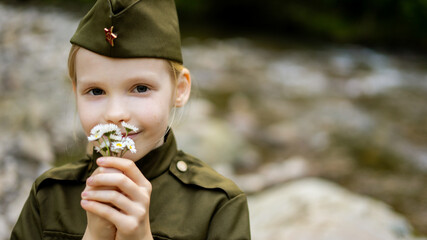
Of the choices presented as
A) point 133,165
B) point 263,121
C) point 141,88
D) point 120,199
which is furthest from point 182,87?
point 263,121

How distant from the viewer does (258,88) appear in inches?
315

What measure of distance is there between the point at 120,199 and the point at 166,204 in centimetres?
37

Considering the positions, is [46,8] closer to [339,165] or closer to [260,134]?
[260,134]

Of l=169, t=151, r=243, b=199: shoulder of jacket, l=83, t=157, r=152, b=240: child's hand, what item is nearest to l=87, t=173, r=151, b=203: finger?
l=83, t=157, r=152, b=240: child's hand

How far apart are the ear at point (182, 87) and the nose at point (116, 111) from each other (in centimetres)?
28

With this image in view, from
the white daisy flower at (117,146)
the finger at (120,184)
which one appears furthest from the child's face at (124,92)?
the finger at (120,184)

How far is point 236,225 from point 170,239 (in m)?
0.24

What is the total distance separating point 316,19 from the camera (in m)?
13.7

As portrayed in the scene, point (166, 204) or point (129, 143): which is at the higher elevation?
point (129, 143)

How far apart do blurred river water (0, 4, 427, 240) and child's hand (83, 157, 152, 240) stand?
42.5 inches

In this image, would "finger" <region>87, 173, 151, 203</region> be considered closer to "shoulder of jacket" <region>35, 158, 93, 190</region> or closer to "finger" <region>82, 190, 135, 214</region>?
"finger" <region>82, 190, 135, 214</region>

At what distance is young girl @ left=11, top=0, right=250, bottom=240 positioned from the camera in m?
1.42

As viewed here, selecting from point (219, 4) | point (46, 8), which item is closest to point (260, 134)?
point (46, 8)

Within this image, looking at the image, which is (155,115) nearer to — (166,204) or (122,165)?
(122,165)
